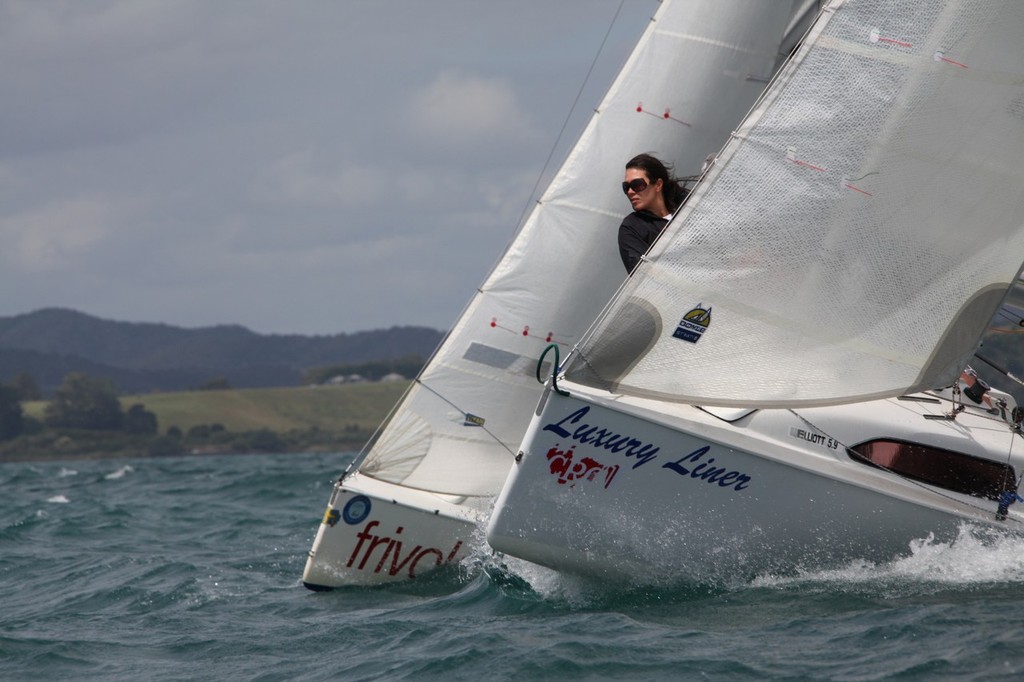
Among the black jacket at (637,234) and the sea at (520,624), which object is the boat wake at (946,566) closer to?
the sea at (520,624)

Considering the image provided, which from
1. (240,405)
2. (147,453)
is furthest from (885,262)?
(240,405)

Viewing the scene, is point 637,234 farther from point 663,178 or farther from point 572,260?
point 572,260

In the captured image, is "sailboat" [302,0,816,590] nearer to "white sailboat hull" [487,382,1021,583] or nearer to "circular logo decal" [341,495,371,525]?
"circular logo decal" [341,495,371,525]

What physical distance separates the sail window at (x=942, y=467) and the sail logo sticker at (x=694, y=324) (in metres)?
1.27

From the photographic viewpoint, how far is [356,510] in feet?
33.3

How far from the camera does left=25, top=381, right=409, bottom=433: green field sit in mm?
93375

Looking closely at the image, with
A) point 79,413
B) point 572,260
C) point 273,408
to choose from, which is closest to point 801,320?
point 572,260

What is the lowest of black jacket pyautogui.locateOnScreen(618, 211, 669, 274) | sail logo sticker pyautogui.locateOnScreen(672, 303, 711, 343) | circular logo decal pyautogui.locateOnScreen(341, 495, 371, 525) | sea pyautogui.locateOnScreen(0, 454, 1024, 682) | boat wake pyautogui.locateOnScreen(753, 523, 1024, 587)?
sea pyautogui.locateOnScreen(0, 454, 1024, 682)

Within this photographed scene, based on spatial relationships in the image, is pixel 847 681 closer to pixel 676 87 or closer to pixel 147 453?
pixel 676 87

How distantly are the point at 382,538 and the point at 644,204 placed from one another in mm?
3114

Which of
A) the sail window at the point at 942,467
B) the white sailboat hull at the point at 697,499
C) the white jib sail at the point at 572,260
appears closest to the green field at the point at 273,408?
the white jib sail at the point at 572,260

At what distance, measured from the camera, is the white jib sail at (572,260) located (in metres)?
10.5

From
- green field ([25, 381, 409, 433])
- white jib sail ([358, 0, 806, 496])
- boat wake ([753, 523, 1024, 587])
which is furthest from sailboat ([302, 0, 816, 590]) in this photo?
green field ([25, 381, 409, 433])

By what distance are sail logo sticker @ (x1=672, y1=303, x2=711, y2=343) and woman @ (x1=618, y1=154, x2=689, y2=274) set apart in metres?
0.89
